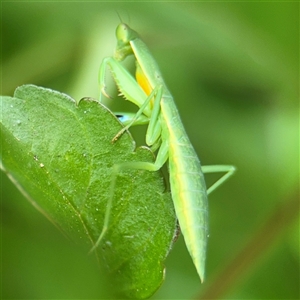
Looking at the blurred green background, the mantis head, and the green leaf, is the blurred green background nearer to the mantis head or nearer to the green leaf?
the mantis head

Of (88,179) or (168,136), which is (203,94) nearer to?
(168,136)

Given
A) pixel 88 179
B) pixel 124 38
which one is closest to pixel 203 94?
pixel 124 38

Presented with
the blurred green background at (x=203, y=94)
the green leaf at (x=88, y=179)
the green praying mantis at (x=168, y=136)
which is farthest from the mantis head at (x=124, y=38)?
the green leaf at (x=88, y=179)

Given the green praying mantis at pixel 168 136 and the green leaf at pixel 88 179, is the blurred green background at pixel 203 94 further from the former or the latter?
the green leaf at pixel 88 179

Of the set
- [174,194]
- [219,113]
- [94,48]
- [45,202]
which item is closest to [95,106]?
[45,202]

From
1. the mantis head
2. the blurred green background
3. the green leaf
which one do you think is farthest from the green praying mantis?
the blurred green background

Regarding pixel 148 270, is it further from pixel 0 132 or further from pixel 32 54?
pixel 32 54
